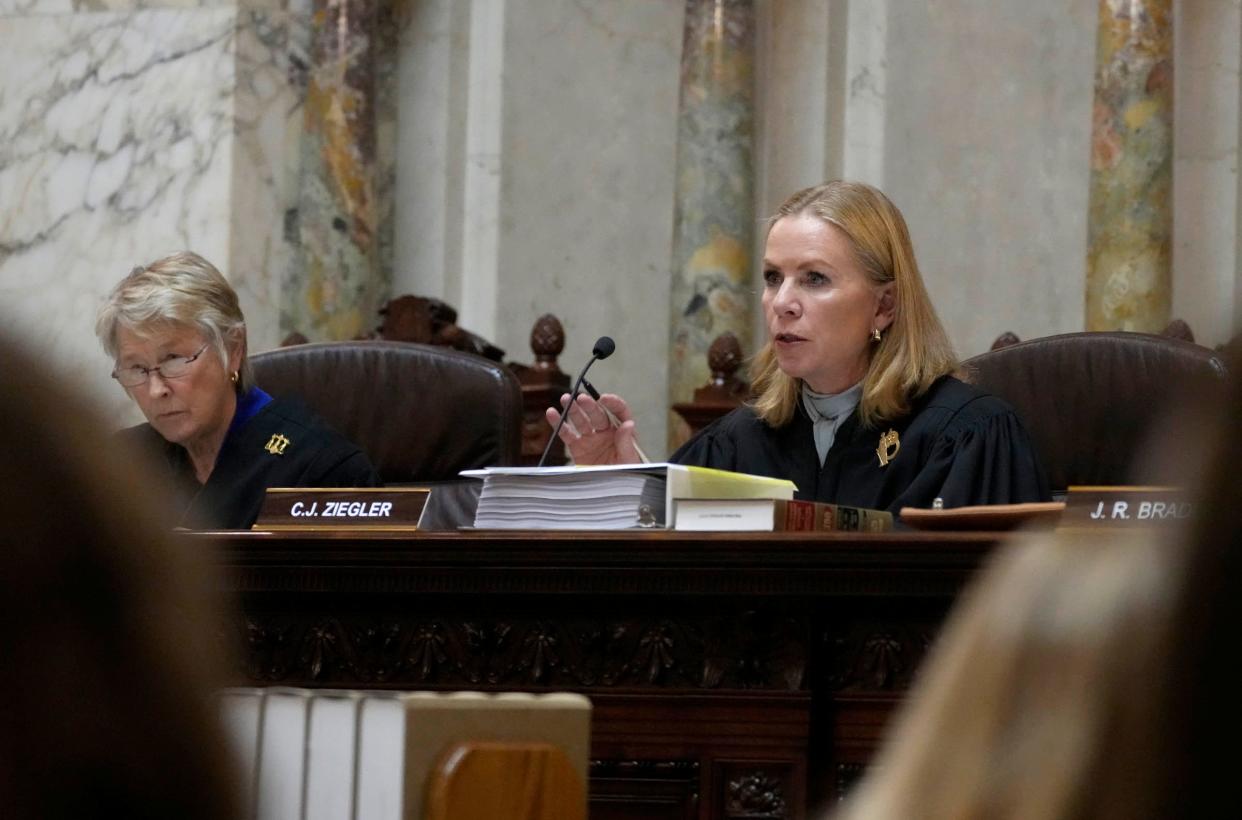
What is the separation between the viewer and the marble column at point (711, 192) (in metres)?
7.92

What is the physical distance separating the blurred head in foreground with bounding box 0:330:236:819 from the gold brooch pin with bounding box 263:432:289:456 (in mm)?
3593

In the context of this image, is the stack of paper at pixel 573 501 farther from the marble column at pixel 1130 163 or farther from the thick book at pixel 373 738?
the marble column at pixel 1130 163

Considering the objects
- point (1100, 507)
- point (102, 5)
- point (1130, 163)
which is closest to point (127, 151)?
point (102, 5)

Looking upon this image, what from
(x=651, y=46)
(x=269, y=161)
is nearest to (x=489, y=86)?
(x=651, y=46)

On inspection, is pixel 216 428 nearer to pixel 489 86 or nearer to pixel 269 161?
pixel 269 161

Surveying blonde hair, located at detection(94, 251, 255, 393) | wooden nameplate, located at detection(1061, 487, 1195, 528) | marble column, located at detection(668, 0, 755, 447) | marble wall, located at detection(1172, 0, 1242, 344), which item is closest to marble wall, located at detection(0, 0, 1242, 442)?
marble wall, located at detection(1172, 0, 1242, 344)

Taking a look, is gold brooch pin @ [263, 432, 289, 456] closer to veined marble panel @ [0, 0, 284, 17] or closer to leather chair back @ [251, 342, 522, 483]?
leather chair back @ [251, 342, 522, 483]

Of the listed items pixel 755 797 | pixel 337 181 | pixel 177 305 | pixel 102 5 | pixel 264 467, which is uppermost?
pixel 102 5

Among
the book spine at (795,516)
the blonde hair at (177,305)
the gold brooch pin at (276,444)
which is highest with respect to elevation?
the blonde hair at (177,305)

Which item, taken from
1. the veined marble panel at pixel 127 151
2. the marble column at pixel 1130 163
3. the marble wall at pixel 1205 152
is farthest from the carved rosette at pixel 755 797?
the marble wall at pixel 1205 152

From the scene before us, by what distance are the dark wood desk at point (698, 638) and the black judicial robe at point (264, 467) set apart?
1.45 metres

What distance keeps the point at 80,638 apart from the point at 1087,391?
3527 mm

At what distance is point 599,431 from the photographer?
3674 millimetres

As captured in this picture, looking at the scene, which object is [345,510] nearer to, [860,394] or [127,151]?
[860,394]
